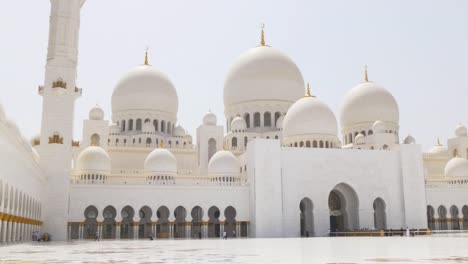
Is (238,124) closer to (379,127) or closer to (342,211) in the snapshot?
(342,211)

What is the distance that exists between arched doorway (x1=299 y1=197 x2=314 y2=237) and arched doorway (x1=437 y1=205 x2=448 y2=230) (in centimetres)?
930

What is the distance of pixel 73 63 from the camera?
23359 millimetres

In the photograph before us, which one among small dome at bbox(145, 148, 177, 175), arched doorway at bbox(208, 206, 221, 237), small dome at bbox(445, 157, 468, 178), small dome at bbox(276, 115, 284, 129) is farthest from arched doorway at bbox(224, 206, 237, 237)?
small dome at bbox(445, 157, 468, 178)

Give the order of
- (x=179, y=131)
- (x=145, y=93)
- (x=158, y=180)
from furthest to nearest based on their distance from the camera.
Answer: (x=179, y=131) → (x=145, y=93) → (x=158, y=180)

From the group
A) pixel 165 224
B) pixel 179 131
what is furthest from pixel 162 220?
pixel 179 131

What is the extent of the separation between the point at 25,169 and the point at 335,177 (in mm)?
16286

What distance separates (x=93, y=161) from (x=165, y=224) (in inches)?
205

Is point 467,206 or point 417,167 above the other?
point 417,167

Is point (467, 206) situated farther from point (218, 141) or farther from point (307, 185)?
point (218, 141)

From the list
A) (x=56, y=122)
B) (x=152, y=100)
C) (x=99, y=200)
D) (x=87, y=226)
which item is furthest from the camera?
(x=152, y=100)

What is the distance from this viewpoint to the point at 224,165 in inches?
1119

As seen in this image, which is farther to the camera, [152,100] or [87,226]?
[152,100]

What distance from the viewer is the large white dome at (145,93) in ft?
111

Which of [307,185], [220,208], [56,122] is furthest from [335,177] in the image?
[56,122]
